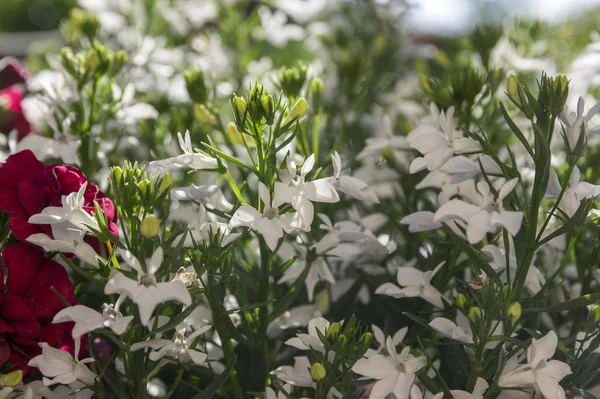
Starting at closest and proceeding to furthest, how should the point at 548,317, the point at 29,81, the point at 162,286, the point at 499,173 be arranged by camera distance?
the point at 162,286
the point at 499,173
the point at 548,317
the point at 29,81

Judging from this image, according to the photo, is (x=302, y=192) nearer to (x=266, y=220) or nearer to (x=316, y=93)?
(x=266, y=220)

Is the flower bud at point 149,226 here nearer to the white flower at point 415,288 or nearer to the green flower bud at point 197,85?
the white flower at point 415,288

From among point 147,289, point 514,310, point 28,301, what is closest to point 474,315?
point 514,310

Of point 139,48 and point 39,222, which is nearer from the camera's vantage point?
point 39,222

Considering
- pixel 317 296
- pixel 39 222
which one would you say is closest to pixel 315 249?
pixel 317 296

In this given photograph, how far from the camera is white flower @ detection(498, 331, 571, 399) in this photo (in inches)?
19.7

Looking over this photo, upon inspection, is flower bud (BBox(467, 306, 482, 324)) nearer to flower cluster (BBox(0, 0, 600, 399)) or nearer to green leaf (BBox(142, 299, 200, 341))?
flower cluster (BBox(0, 0, 600, 399))

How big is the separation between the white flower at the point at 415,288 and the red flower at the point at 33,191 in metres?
0.23

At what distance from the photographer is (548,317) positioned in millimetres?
686

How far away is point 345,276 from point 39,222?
35 cm

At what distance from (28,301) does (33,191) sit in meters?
0.09

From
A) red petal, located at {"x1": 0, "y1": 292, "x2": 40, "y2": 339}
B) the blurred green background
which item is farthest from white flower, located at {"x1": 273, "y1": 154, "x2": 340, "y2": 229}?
the blurred green background

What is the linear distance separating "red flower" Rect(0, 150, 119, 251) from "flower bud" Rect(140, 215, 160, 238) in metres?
0.06

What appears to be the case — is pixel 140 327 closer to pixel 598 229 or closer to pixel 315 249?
pixel 315 249
